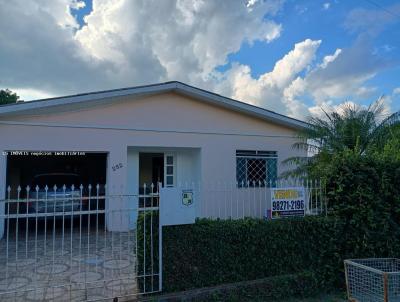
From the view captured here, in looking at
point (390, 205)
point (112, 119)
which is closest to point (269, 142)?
point (112, 119)

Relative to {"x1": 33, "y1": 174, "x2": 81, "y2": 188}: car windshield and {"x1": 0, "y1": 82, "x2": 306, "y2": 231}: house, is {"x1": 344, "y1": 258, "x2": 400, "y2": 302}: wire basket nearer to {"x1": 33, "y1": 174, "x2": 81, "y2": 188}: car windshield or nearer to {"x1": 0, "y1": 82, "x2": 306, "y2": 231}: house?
{"x1": 0, "y1": 82, "x2": 306, "y2": 231}: house

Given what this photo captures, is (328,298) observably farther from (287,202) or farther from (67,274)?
(67,274)

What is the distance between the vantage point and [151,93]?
30.9 feet

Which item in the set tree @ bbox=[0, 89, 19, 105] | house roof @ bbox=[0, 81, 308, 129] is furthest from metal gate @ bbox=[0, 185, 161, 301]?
tree @ bbox=[0, 89, 19, 105]

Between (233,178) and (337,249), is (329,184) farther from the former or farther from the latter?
(233,178)

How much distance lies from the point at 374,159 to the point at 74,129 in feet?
22.7

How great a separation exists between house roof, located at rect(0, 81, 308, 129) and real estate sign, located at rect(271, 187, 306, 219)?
5.10 meters

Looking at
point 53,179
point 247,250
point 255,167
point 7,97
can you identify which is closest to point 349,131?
point 255,167

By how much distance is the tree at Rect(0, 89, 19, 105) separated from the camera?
2191cm

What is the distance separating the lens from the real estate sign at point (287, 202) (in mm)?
5242

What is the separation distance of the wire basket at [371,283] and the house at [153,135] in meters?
5.76

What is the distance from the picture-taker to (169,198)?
441cm

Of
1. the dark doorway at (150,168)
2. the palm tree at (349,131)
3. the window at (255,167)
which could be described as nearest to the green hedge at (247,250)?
the palm tree at (349,131)

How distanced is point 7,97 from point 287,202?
22748mm
